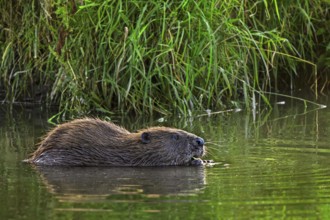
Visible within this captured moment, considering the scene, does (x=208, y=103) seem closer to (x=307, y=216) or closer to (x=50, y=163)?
(x=50, y=163)

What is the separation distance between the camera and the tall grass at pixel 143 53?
945cm

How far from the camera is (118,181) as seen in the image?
632 centimetres

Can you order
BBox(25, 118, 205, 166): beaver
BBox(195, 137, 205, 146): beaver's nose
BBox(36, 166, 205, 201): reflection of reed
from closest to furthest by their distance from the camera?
BBox(36, 166, 205, 201): reflection of reed < BBox(25, 118, 205, 166): beaver < BBox(195, 137, 205, 146): beaver's nose

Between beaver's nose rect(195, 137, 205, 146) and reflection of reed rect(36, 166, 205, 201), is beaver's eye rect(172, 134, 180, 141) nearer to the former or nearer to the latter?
beaver's nose rect(195, 137, 205, 146)

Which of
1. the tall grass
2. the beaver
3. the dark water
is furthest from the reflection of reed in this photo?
the tall grass

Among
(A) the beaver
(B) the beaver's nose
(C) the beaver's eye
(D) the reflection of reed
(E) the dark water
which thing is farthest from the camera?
(C) the beaver's eye

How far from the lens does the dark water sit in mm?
5191

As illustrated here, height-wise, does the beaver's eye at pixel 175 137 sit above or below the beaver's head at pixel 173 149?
above

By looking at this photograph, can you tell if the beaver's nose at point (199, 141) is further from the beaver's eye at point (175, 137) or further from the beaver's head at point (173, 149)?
→ the beaver's eye at point (175, 137)

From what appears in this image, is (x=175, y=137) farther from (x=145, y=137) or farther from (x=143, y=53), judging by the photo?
(x=143, y=53)

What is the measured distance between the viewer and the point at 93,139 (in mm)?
7219

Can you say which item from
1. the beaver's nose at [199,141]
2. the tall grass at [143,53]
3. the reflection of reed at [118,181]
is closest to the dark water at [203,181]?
the reflection of reed at [118,181]

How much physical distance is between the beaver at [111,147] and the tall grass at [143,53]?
76.7 inches

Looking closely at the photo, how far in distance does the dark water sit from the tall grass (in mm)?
406
